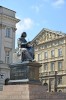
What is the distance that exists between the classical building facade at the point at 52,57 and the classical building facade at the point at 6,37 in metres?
9.59

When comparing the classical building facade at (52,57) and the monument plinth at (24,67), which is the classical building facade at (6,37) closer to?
the classical building facade at (52,57)

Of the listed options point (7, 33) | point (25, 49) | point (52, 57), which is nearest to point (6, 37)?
point (7, 33)

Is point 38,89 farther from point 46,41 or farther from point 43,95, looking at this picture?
point 46,41

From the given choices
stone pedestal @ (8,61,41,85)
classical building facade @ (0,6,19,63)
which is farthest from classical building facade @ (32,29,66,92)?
stone pedestal @ (8,61,41,85)

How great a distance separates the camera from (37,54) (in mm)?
60219

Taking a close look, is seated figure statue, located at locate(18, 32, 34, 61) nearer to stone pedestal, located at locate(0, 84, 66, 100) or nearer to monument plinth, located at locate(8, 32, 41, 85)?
monument plinth, located at locate(8, 32, 41, 85)

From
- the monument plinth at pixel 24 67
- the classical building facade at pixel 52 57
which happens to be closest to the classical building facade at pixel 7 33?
the classical building facade at pixel 52 57

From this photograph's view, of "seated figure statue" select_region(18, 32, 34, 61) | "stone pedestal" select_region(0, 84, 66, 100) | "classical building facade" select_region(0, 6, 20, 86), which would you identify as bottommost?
"stone pedestal" select_region(0, 84, 66, 100)

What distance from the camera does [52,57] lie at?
55188mm

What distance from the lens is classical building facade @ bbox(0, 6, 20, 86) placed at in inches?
1580

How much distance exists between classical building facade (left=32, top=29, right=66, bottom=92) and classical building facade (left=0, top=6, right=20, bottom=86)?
377 inches

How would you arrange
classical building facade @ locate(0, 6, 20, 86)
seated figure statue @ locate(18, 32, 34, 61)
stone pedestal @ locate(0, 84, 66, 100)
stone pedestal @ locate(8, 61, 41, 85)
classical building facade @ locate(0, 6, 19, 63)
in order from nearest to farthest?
stone pedestal @ locate(0, 84, 66, 100) < stone pedestal @ locate(8, 61, 41, 85) < seated figure statue @ locate(18, 32, 34, 61) < classical building facade @ locate(0, 6, 20, 86) < classical building facade @ locate(0, 6, 19, 63)

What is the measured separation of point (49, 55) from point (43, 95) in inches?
1772

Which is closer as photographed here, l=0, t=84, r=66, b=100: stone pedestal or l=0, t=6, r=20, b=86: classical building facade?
l=0, t=84, r=66, b=100: stone pedestal
